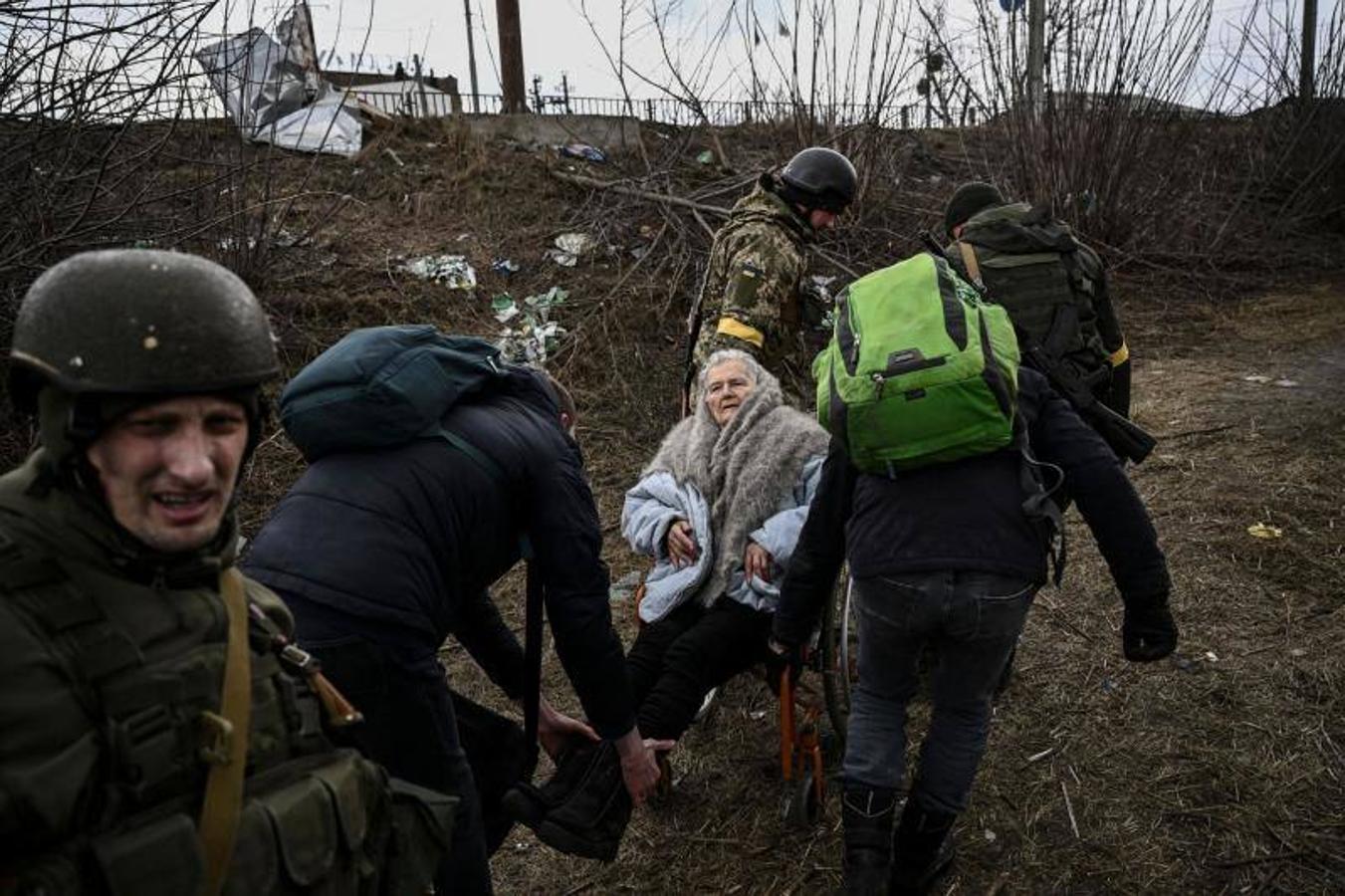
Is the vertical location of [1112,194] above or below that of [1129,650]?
above

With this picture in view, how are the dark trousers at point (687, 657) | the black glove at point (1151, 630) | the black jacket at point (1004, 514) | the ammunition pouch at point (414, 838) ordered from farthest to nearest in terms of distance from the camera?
the dark trousers at point (687, 657)
the black glove at point (1151, 630)
the black jacket at point (1004, 514)
the ammunition pouch at point (414, 838)

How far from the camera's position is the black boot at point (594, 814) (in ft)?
7.27

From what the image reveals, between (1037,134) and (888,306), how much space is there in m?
7.35

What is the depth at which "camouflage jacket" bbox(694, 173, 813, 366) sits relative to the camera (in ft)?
13.1

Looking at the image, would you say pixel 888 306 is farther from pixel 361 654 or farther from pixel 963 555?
pixel 361 654

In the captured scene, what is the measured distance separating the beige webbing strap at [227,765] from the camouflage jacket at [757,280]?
2804 mm

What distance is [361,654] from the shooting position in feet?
5.75

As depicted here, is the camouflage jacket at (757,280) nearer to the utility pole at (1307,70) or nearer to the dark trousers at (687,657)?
the dark trousers at (687,657)

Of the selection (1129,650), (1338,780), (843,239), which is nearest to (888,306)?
(1129,650)

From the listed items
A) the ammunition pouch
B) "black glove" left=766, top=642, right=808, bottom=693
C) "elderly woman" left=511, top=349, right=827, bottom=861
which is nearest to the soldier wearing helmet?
"elderly woman" left=511, top=349, right=827, bottom=861

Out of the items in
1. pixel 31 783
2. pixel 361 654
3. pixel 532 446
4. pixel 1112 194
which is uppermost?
pixel 1112 194

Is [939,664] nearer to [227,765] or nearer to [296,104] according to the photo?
[227,765]

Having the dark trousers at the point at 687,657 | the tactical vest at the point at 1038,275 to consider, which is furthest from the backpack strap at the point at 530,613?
the tactical vest at the point at 1038,275

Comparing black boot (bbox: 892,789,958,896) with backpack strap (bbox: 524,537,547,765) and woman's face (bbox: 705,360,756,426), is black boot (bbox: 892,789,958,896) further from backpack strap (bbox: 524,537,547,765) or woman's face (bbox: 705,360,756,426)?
woman's face (bbox: 705,360,756,426)
